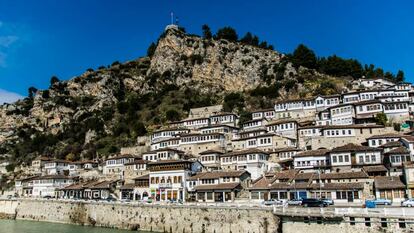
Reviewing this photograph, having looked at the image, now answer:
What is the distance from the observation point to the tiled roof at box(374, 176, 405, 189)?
42.5m

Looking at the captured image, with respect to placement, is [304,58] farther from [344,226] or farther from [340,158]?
[344,226]

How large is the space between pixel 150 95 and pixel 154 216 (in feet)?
257

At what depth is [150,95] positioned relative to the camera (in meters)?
124

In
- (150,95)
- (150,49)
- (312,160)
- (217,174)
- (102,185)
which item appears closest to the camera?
(312,160)

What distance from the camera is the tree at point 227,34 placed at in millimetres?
136000

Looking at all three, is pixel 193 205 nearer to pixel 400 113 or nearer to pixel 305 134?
pixel 305 134

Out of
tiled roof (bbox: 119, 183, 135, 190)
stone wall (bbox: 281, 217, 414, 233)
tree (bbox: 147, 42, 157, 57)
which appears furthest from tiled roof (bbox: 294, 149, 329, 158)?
tree (bbox: 147, 42, 157, 57)

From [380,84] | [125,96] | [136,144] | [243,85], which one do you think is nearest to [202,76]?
[243,85]

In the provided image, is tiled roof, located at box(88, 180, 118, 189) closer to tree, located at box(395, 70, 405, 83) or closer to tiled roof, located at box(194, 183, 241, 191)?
tiled roof, located at box(194, 183, 241, 191)

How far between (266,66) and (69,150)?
62.2 metres

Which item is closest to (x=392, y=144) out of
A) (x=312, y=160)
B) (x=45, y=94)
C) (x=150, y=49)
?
(x=312, y=160)

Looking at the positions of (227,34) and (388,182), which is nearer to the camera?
(388,182)

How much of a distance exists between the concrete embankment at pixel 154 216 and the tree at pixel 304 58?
2975 inches

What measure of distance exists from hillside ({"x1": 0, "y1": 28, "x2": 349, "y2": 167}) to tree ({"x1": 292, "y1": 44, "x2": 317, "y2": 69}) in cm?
304
